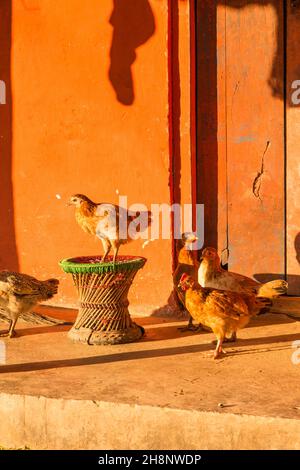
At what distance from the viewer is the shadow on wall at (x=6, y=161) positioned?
8008 millimetres

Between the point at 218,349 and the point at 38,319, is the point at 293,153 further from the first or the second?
the point at 38,319

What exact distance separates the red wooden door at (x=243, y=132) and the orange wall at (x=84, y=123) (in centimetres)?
37

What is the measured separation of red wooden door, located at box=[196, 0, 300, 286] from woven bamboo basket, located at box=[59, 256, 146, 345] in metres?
1.28

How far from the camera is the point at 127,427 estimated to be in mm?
4688

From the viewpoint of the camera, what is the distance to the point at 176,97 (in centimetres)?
733

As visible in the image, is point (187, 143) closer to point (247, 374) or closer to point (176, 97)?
point (176, 97)

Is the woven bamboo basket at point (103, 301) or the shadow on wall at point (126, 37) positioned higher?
the shadow on wall at point (126, 37)

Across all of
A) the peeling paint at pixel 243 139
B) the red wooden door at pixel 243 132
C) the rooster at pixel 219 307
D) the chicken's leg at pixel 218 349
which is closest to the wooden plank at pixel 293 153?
the red wooden door at pixel 243 132

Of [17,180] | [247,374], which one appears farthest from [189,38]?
[247,374]

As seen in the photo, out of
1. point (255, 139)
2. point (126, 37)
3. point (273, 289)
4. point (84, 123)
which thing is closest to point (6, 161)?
point (84, 123)

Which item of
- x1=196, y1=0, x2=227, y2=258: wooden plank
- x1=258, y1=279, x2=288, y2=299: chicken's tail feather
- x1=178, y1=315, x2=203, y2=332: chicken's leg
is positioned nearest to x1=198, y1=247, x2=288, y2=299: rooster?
x1=258, y1=279, x2=288, y2=299: chicken's tail feather

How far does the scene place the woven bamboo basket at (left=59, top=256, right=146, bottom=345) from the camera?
6391mm

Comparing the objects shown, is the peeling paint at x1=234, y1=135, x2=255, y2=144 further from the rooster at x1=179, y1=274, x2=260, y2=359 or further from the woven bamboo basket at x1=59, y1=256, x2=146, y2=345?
the rooster at x1=179, y1=274, x2=260, y2=359

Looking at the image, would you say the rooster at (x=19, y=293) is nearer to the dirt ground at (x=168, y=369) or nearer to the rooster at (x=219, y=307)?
the dirt ground at (x=168, y=369)
